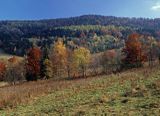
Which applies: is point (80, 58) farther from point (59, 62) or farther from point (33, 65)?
point (33, 65)

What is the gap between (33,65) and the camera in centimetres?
9388

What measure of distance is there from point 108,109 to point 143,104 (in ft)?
6.66

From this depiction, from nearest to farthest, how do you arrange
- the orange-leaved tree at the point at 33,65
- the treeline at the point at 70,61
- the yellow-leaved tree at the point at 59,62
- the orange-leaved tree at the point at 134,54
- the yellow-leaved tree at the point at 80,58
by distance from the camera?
1. the orange-leaved tree at the point at 134,54
2. the treeline at the point at 70,61
3. the orange-leaved tree at the point at 33,65
4. the yellow-leaved tree at the point at 59,62
5. the yellow-leaved tree at the point at 80,58

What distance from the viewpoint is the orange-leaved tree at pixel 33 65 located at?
303 ft

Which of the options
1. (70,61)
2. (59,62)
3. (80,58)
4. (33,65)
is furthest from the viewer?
(80,58)

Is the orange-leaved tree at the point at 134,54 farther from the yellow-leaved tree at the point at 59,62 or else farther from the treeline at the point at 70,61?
the yellow-leaved tree at the point at 59,62

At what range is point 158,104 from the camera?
1839 cm

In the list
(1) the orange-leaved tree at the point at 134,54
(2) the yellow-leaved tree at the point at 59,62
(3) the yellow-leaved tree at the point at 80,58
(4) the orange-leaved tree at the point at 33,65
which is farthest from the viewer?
(3) the yellow-leaved tree at the point at 80,58

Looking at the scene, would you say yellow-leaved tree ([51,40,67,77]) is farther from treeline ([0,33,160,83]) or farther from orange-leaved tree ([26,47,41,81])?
orange-leaved tree ([26,47,41,81])

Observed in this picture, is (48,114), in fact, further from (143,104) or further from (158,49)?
(158,49)

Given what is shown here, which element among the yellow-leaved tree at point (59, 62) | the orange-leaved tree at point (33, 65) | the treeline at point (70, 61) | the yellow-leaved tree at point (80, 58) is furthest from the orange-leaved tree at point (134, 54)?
the orange-leaved tree at point (33, 65)

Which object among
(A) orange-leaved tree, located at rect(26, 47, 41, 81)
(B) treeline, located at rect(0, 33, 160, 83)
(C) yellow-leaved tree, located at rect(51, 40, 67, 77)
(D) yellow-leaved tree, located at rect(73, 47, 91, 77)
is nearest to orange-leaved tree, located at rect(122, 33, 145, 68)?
(B) treeline, located at rect(0, 33, 160, 83)

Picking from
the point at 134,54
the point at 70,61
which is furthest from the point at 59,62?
the point at 134,54

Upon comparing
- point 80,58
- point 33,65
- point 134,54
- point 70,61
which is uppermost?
point 134,54
